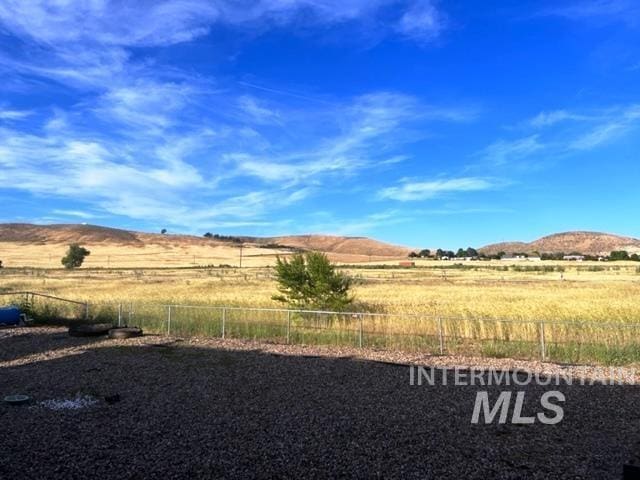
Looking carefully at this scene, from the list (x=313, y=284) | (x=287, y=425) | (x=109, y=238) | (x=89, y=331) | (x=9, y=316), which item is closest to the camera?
(x=287, y=425)

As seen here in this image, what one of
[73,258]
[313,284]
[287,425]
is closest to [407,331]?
[313,284]

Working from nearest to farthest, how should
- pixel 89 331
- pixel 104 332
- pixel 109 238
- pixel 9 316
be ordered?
pixel 89 331
pixel 104 332
pixel 9 316
pixel 109 238

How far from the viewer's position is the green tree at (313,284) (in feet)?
80.4

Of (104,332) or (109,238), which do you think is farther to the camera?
(109,238)

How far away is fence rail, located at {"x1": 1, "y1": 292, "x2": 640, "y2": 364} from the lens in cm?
1640

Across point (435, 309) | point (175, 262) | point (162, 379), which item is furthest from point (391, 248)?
point (162, 379)

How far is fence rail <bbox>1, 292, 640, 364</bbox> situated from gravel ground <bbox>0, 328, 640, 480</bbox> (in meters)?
2.47

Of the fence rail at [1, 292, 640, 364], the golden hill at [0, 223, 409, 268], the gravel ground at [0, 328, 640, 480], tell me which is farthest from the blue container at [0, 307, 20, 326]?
the golden hill at [0, 223, 409, 268]

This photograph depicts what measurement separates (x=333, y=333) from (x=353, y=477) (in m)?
13.1

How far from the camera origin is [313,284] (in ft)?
81.4

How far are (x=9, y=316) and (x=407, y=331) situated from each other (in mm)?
16303

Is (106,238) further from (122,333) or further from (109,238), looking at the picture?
(122,333)

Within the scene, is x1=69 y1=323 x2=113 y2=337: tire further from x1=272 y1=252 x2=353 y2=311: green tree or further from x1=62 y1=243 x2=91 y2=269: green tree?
x1=62 y1=243 x2=91 y2=269: green tree

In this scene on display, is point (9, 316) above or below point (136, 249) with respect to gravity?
below
